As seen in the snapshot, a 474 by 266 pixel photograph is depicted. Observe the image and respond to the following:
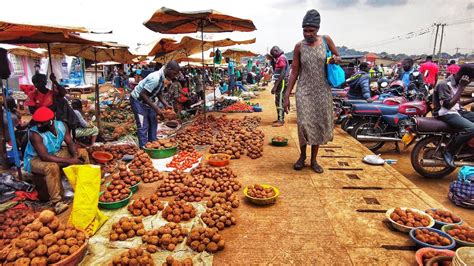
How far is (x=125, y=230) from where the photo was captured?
9.24ft

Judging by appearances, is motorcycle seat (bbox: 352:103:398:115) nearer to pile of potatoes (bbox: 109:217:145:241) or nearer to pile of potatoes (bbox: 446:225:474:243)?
pile of potatoes (bbox: 446:225:474:243)

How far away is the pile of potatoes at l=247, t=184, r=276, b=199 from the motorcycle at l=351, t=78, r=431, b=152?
4.03 meters

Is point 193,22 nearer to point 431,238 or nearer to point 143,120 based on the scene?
point 143,120

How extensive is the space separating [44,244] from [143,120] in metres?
3.86

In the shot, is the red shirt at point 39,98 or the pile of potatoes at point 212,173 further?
the red shirt at point 39,98

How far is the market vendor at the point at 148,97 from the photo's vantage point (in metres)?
5.75

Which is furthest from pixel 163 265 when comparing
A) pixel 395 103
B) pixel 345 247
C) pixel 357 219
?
pixel 395 103

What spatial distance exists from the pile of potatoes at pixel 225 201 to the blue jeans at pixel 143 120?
3137 mm

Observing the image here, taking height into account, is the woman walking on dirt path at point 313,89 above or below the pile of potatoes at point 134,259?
above

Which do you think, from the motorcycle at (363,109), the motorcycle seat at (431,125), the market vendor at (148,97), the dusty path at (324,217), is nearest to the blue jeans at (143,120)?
the market vendor at (148,97)

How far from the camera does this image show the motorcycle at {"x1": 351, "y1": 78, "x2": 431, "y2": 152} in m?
6.16

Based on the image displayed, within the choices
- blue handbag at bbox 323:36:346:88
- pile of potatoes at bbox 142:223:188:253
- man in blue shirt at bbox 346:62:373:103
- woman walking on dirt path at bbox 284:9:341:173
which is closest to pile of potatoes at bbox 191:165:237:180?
woman walking on dirt path at bbox 284:9:341:173

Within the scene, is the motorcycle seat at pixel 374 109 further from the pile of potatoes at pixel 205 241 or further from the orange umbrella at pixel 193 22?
the pile of potatoes at pixel 205 241

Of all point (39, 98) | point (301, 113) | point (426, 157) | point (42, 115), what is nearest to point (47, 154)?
point (42, 115)
